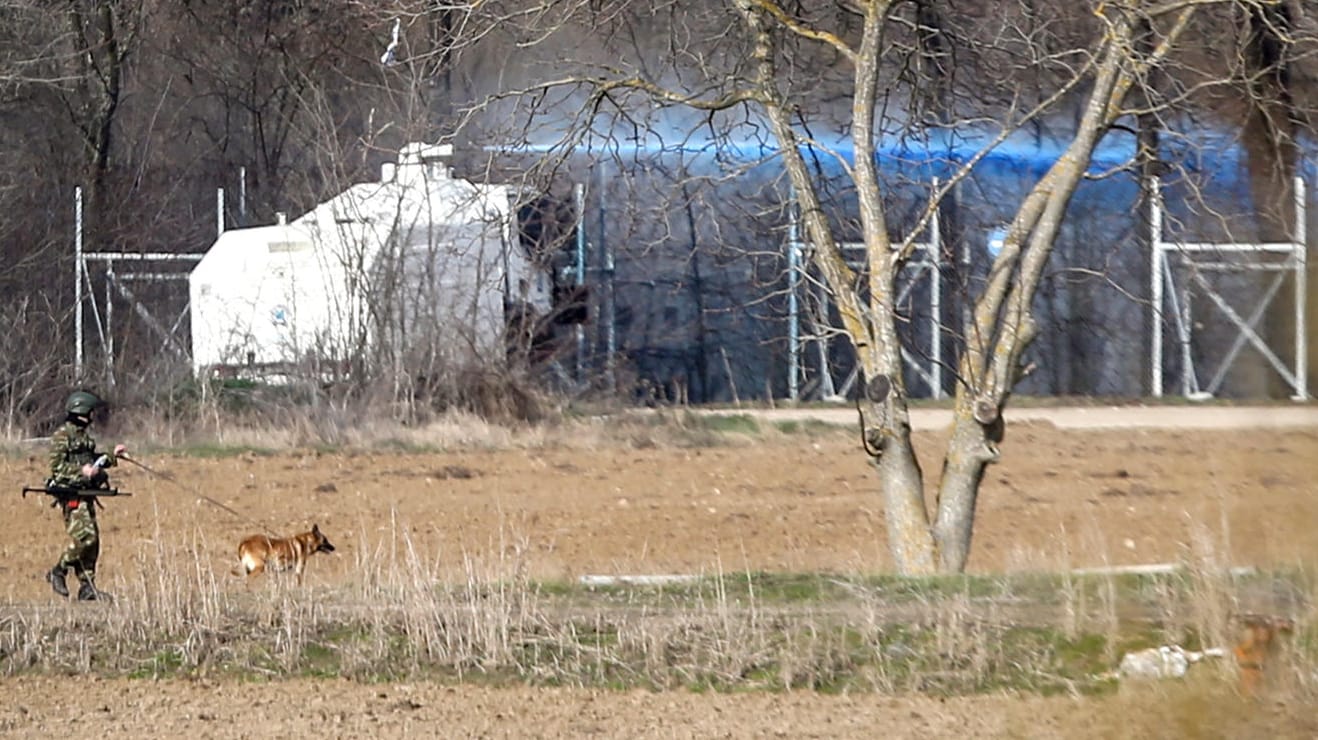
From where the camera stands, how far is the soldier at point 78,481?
11328 mm

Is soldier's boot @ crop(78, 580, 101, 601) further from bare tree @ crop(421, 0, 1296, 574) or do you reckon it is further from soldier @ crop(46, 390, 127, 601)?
bare tree @ crop(421, 0, 1296, 574)

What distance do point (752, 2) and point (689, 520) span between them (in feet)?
16.8

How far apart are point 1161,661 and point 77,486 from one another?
6968 millimetres

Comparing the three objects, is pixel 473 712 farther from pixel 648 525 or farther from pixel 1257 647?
pixel 648 525

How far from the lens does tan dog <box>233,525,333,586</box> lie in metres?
11.7

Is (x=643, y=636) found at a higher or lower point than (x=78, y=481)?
lower

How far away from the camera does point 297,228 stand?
79.9 feet

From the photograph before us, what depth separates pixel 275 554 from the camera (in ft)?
38.9

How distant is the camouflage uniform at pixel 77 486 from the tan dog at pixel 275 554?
995 mm

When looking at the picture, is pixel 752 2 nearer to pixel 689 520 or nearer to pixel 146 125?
pixel 689 520

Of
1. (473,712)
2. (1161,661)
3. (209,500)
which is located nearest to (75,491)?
(209,500)

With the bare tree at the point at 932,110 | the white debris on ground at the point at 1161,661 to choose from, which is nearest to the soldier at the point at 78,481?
the bare tree at the point at 932,110

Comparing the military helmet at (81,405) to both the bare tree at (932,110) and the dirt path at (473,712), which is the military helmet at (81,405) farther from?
the bare tree at (932,110)

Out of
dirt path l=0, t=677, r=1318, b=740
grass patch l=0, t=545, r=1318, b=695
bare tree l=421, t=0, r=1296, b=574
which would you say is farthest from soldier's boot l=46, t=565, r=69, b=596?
bare tree l=421, t=0, r=1296, b=574
